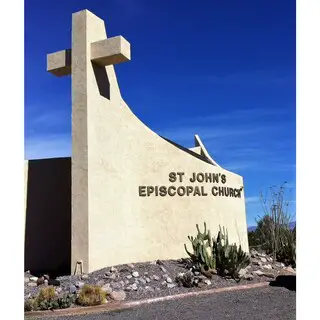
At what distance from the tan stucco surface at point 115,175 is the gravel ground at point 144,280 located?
41 centimetres

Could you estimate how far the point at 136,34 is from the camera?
9.85 metres

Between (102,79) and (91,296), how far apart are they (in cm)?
493

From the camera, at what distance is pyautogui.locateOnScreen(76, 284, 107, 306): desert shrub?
686 cm

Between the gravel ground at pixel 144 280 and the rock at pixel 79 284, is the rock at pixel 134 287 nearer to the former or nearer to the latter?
the gravel ground at pixel 144 280

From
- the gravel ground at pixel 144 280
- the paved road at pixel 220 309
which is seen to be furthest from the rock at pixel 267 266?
the paved road at pixel 220 309

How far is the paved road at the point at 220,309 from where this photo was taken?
626 centimetres

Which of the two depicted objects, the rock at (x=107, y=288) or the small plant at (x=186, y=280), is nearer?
the rock at (x=107, y=288)

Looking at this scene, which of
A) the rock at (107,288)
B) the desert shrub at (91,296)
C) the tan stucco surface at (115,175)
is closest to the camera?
the desert shrub at (91,296)

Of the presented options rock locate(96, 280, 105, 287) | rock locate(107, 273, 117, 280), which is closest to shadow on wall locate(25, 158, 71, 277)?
rock locate(107, 273, 117, 280)
